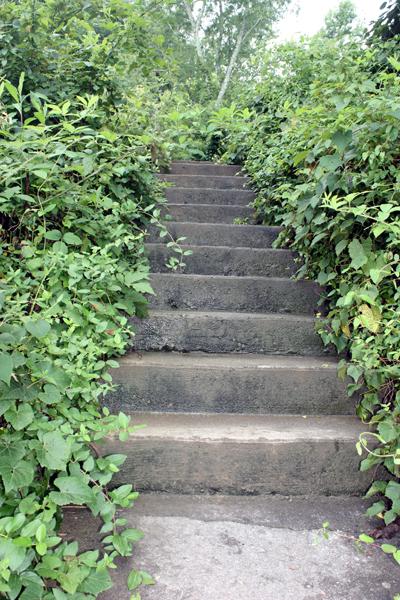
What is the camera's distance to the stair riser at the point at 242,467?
4.73 ft

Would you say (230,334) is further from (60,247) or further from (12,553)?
(12,553)

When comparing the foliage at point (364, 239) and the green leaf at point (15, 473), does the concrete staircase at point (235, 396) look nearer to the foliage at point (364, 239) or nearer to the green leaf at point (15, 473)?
the foliage at point (364, 239)

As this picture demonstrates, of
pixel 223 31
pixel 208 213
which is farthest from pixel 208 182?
pixel 223 31

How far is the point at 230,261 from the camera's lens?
2.62 metres

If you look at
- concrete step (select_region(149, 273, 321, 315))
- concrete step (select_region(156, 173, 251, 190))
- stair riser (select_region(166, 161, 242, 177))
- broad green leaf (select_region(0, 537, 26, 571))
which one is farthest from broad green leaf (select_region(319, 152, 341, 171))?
stair riser (select_region(166, 161, 242, 177))

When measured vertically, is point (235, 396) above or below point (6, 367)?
below

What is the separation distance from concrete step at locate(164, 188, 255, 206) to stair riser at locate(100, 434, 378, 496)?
2.79 m

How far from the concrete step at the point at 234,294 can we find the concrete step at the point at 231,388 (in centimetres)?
58

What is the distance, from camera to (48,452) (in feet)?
3.43

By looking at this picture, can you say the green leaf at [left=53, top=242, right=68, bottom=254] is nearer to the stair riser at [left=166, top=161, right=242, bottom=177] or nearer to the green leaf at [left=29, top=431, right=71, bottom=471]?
the green leaf at [left=29, top=431, right=71, bottom=471]

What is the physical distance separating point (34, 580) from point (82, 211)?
1.49 metres

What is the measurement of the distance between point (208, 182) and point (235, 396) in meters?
3.04

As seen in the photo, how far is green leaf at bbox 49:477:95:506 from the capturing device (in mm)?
1039

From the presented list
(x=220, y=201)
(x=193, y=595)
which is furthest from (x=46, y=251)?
(x=220, y=201)
